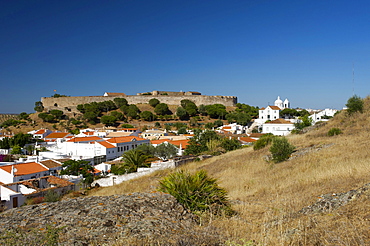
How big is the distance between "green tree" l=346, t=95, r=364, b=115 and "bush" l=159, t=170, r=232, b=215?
13751mm

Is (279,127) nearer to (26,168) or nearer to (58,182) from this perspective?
(58,182)

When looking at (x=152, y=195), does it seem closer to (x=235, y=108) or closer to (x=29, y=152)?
(x=29, y=152)

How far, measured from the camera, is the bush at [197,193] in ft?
13.1

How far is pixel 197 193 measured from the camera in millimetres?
4133

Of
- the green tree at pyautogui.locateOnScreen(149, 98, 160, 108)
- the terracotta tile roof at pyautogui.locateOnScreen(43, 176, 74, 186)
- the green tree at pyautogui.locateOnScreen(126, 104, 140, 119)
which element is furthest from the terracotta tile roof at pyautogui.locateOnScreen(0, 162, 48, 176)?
the green tree at pyautogui.locateOnScreen(149, 98, 160, 108)

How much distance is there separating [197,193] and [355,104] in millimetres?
14281

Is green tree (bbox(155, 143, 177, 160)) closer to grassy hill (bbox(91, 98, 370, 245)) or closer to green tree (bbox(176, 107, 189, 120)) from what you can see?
grassy hill (bbox(91, 98, 370, 245))

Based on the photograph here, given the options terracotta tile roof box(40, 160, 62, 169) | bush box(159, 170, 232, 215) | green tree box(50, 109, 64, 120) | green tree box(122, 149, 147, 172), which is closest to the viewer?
bush box(159, 170, 232, 215)

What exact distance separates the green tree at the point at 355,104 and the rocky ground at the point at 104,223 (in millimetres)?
14639

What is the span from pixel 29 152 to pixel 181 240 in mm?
33329

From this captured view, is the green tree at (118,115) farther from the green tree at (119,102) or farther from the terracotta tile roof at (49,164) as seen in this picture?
the terracotta tile roof at (49,164)

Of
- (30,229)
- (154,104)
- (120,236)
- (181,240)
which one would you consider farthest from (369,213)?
(154,104)

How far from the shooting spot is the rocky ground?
2.49 meters

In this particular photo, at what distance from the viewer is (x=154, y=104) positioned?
6062cm
